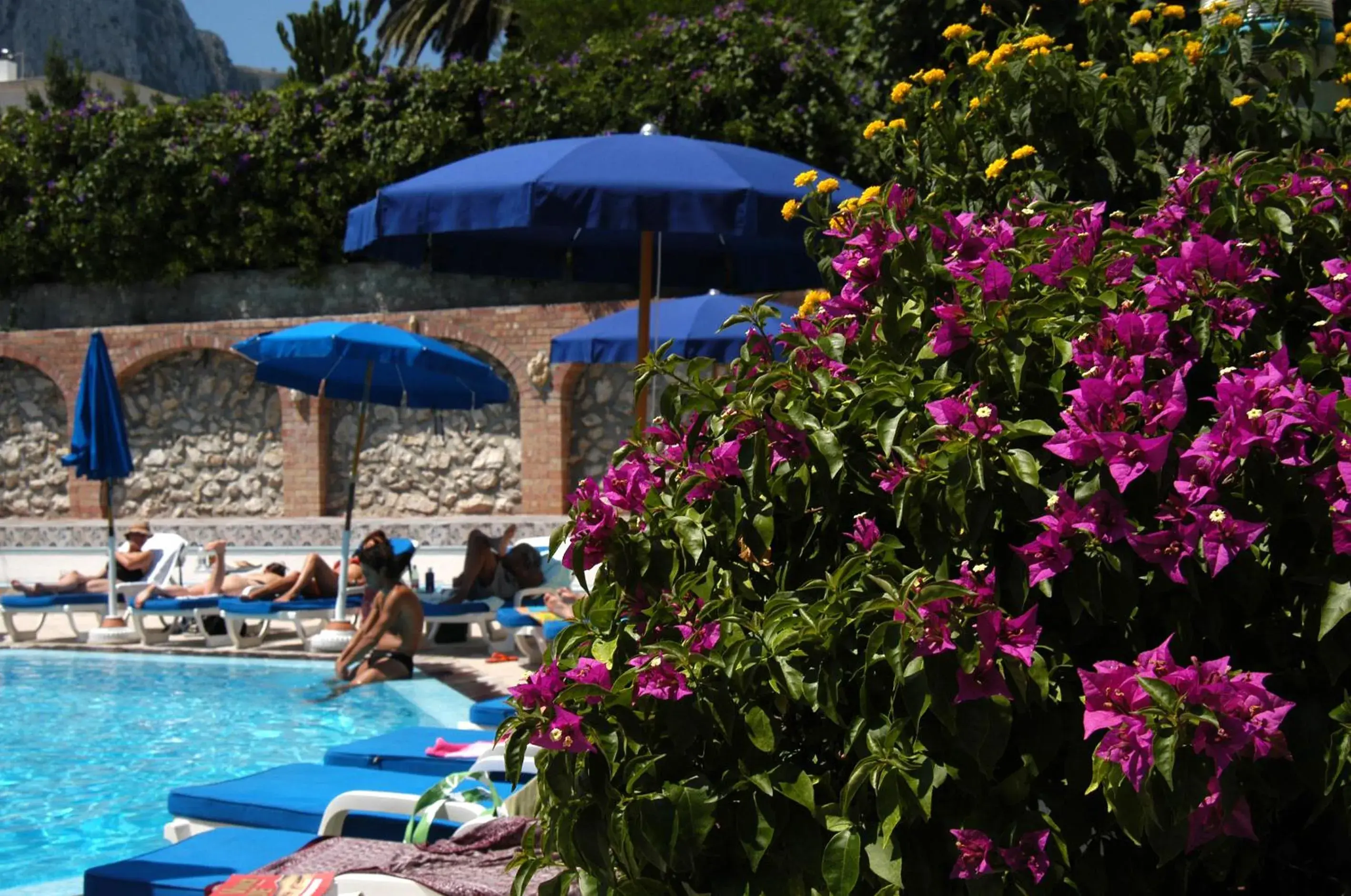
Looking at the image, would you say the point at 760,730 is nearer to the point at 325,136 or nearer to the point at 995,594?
the point at 995,594

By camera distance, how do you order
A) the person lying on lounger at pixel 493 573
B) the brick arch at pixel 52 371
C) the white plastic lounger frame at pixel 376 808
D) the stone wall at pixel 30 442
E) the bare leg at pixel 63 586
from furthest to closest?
the stone wall at pixel 30 442 → the brick arch at pixel 52 371 → the bare leg at pixel 63 586 → the person lying on lounger at pixel 493 573 → the white plastic lounger frame at pixel 376 808

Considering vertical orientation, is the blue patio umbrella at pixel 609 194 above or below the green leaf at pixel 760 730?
above

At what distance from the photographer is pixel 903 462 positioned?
207 cm

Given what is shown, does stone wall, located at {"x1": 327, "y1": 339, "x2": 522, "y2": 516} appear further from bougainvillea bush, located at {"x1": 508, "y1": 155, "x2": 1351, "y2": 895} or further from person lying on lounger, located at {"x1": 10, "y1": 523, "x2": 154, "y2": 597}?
bougainvillea bush, located at {"x1": 508, "y1": 155, "x2": 1351, "y2": 895}

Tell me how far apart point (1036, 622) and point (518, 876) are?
93 centimetres

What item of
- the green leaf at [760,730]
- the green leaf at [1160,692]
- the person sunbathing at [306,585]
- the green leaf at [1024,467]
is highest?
the green leaf at [1024,467]

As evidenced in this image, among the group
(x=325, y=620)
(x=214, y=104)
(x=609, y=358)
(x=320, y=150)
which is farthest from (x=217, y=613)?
(x=214, y=104)

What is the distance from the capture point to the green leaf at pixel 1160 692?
1722 mm

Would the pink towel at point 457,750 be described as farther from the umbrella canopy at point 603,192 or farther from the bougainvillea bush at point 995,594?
the bougainvillea bush at point 995,594

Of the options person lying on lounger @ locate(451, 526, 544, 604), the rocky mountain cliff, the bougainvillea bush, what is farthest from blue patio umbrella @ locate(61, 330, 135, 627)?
the rocky mountain cliff

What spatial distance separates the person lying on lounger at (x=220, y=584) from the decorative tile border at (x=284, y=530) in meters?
4.28

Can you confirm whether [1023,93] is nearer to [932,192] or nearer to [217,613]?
[932,192]

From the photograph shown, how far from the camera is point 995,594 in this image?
1.93m

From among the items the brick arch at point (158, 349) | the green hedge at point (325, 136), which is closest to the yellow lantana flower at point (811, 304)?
the green hedge at point (325, 136)
